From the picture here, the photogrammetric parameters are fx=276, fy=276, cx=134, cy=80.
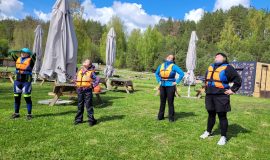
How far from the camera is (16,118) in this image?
6.52 metres

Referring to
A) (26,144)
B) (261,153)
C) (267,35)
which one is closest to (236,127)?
(261,153)

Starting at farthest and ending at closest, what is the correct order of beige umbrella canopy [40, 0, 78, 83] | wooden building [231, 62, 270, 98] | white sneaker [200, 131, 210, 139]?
wooden building [231, 62, 270, 98]
beige umbrella canopy [40, 0, 78, 83]
white sneaker [200, 131, 210, 139]

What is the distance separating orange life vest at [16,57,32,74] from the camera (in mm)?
→ 6555

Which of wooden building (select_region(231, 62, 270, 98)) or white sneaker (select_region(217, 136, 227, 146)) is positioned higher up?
wooden building (select_region(231, 62, 270, 98))

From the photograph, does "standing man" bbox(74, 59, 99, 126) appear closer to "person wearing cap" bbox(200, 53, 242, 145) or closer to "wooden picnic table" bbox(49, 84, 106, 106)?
"wooden picnic table" bbox(49, 84, 106, 106)

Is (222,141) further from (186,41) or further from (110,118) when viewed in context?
(186,41)

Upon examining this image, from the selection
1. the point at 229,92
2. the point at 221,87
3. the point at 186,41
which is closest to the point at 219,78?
the point at 221,87

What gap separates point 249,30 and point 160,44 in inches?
604

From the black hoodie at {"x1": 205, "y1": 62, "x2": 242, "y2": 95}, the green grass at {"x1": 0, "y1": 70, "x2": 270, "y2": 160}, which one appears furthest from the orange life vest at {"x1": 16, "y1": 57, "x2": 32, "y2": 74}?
the black hoodie at {"x1": 205, "y1": 62, "x2": 242, "y2": 95}

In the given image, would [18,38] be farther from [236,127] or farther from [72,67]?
[236,127]

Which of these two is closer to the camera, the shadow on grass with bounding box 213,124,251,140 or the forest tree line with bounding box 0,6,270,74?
the shadow on grass with bounding box 213,124,251,140

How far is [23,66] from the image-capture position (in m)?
6.62

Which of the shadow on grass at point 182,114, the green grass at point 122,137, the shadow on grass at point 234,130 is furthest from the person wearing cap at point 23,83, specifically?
the shadow on grass at point 234,130

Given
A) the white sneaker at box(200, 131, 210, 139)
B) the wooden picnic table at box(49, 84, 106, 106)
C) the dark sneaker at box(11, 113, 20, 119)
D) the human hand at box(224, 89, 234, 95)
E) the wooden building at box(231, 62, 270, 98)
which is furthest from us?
the wooden building at box(231, 62, 270, 98)
